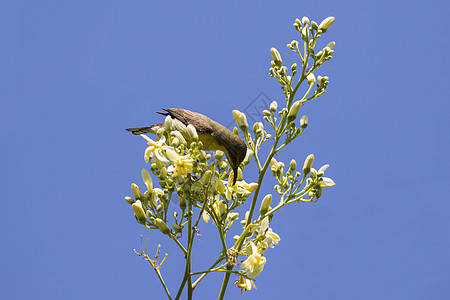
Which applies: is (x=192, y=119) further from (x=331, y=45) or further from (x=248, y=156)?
(x=331, y=45)

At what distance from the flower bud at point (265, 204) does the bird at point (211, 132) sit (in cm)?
42

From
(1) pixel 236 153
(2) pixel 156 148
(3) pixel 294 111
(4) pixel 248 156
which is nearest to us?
(2) pixel 156 148

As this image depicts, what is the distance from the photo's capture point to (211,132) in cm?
446

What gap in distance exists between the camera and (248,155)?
12.7ft

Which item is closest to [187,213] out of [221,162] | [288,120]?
[221,162]

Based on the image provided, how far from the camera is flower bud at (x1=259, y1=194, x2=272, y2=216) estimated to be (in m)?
3.63

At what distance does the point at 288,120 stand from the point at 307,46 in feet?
2.28

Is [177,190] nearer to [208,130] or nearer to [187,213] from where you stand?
[187,213]

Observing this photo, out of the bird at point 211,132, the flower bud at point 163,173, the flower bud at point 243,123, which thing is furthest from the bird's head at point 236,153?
the flower bud at point 163,173

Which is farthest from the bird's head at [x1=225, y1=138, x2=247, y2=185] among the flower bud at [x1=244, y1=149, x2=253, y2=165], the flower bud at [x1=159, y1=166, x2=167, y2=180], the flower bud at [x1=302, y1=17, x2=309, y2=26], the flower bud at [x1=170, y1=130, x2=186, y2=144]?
the flower bud at [x1=302, y1=17, x2=309, y2=26]

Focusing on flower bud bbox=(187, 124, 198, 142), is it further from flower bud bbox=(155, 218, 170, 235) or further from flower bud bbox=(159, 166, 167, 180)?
flower bud bbox=(155, 218, 170, 235)

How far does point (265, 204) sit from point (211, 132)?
105 centimetres

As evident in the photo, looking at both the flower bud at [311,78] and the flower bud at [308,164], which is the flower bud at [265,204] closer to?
the flower bud at [308,164]

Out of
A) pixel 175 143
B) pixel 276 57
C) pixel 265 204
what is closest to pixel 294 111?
pixel 276 57
